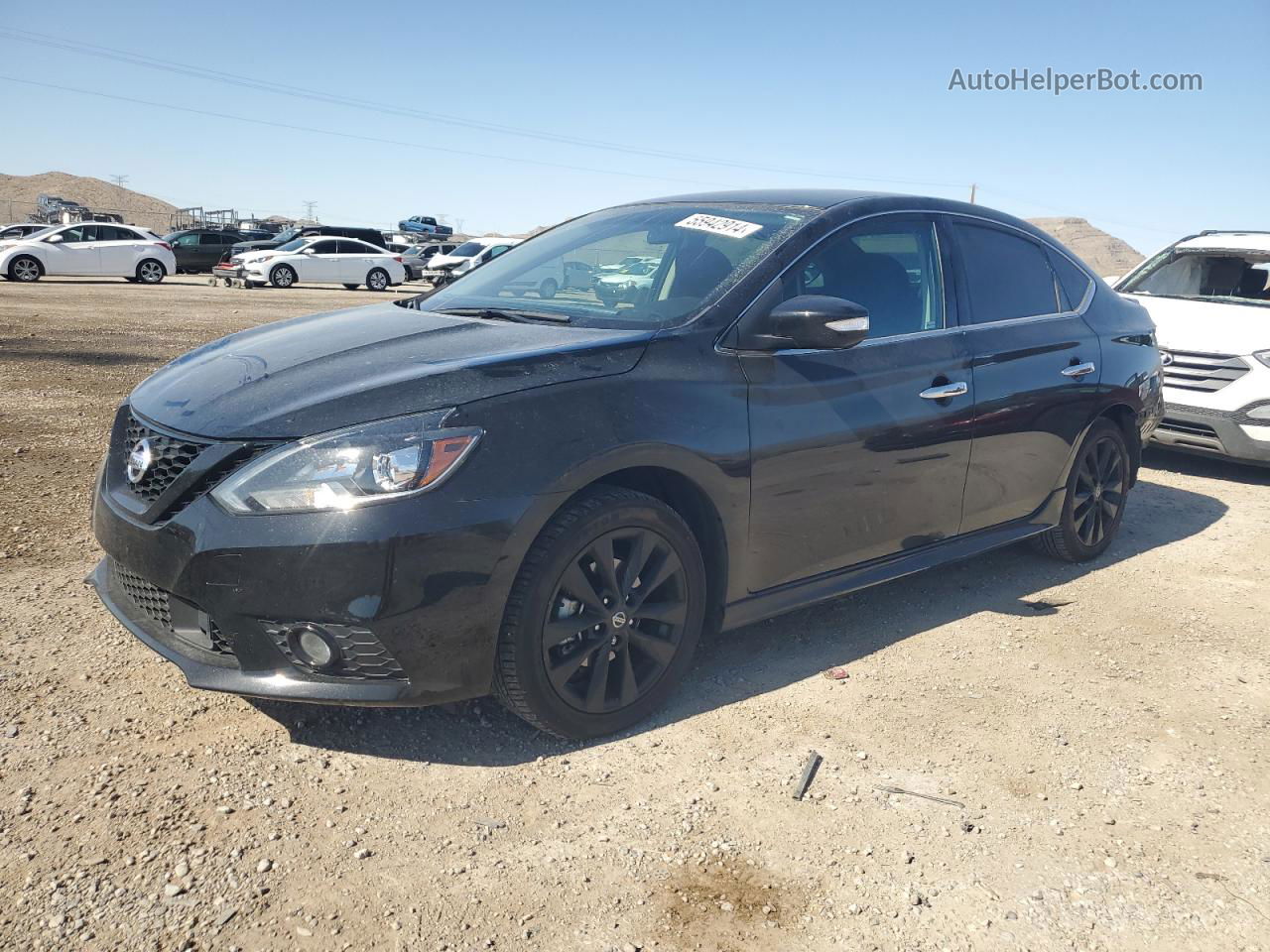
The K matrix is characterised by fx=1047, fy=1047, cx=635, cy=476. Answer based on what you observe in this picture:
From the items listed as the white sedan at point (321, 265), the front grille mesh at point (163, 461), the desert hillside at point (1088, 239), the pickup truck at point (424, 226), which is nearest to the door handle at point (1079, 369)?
the front grille mesh at point (163, 461)

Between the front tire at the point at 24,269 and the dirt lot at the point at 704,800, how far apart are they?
926 inches

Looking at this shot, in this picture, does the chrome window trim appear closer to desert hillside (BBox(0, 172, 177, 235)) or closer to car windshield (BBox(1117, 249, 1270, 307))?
car windshield (BBox(1117, 249, 1270, 307))

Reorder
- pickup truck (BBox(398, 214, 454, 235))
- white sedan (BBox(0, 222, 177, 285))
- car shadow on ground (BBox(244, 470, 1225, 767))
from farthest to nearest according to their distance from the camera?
pickup truck (BBox(398, 214, 454, 235)) < white sedan (BBox(0, 222, 177, 285)) < car shadow on ground (BBox(244, 470, 1225, 767))

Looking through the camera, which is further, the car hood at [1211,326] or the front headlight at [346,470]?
the car hood at [1211,326]

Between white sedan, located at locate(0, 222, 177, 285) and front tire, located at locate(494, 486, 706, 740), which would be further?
white sedan, located at locate(0, 222, 177, 285)

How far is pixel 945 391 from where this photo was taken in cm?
411

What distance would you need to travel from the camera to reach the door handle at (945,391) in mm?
4044

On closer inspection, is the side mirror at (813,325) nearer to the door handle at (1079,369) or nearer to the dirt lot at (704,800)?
the dirt lot at (704,800)

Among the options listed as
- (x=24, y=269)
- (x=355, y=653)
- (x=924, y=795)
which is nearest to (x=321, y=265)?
(x=24, y=269)

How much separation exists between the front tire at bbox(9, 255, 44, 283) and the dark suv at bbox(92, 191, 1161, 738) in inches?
957

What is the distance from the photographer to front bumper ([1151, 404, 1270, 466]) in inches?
276

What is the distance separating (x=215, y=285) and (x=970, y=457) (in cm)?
2699

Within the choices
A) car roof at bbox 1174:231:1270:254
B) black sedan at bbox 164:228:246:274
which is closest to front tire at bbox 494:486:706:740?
car roof at bbox 1174:231:1270:254

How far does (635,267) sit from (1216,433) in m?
5.10
